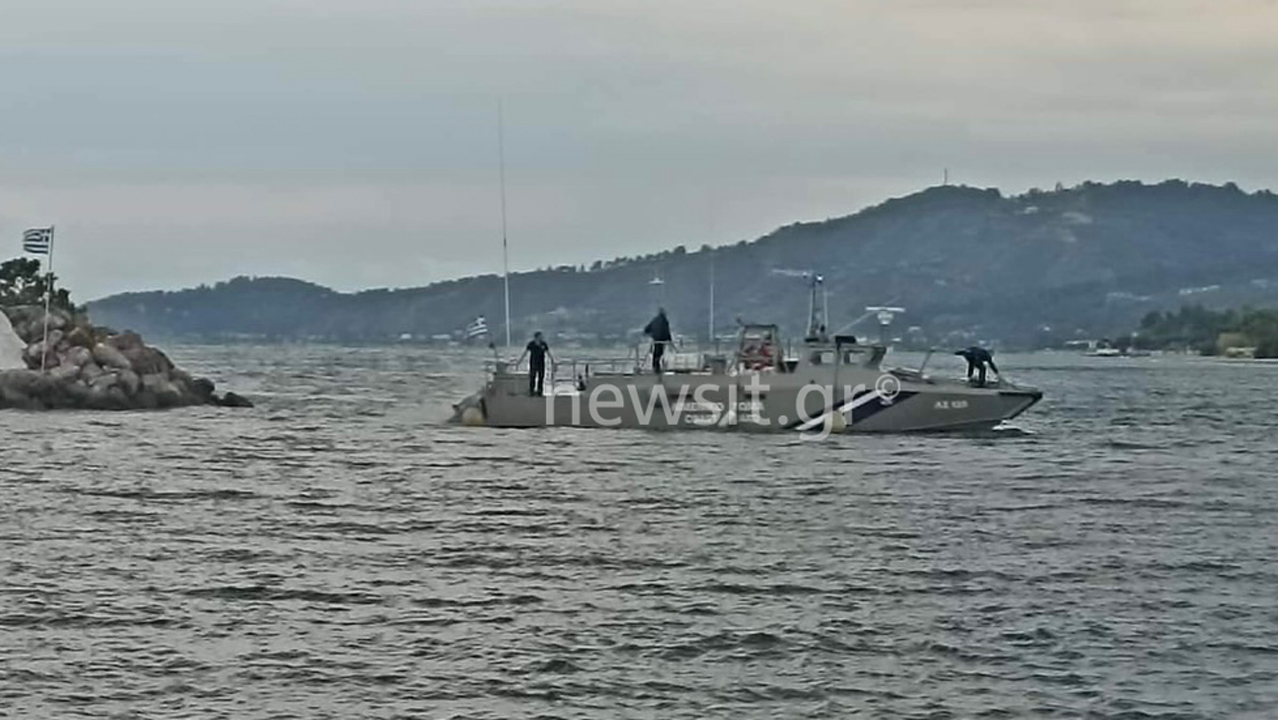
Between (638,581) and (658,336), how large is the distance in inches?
926

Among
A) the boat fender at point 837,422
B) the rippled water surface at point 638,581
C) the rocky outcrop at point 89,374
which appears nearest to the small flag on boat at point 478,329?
the rippled water surface at point 638,581

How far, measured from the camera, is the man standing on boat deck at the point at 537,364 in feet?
163

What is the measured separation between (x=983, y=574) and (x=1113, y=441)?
2702 centimetres

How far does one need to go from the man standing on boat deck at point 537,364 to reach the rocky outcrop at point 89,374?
56.1ft

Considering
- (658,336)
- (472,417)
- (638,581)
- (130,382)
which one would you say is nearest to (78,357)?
(130,382)

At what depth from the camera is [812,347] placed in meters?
47.0

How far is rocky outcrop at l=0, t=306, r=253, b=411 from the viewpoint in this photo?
61531 millimetres

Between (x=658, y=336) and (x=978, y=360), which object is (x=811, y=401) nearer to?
(x=658, y=336)

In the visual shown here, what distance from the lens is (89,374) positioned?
6244 cm

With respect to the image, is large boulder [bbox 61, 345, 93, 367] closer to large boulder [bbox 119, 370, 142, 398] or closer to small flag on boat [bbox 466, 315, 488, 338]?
large boulder [bbox 119, 370, 142, 398]

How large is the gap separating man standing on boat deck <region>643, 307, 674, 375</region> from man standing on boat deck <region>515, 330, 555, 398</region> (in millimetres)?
2828

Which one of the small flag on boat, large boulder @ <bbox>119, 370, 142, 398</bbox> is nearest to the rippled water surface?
the small flag on boat

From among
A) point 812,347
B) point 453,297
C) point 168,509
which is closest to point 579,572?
point 168,509

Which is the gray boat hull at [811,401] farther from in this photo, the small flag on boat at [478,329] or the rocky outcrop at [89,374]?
the rocky outcrop at [89,374]
